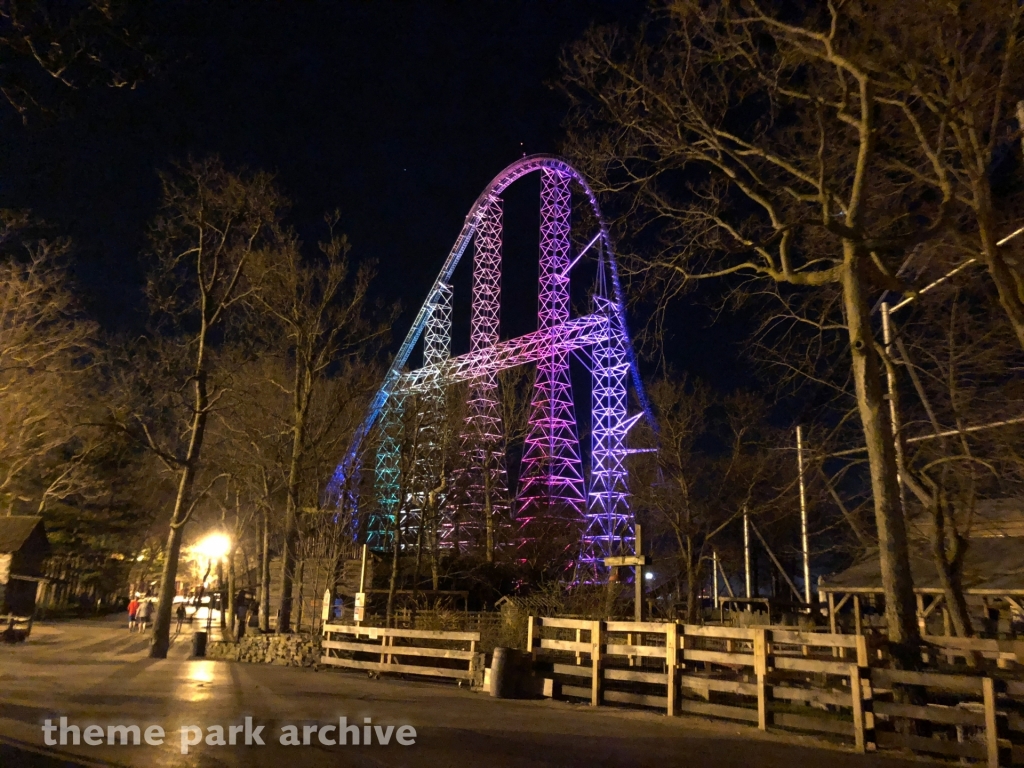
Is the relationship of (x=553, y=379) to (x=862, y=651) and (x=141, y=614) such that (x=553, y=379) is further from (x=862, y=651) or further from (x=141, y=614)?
(x=862, y=651)

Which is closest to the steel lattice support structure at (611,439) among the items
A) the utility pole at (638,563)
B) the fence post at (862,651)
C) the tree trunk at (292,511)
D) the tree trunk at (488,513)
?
the tree trunk at (488,513)

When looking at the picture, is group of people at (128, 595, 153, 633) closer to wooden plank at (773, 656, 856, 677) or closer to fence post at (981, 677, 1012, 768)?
wooden plank at (773, 656, 856, 677)

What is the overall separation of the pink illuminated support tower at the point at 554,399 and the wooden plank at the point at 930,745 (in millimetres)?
25513

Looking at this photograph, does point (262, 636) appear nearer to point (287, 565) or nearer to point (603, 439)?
point (287, 565)

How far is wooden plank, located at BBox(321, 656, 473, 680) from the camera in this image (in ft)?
40.3

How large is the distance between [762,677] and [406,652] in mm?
6852

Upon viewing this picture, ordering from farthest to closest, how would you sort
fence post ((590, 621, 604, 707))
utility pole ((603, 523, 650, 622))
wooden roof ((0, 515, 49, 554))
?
wooden roof ((0, 515, 49, 554)), utility pole ((603, 523, 650, 622)), fence post ((590, 621, 604, 707))

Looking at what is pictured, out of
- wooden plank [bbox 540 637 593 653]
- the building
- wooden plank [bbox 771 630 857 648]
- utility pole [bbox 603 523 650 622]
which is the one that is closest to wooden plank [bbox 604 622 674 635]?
wooden plank [bbox 540 637 593 653]

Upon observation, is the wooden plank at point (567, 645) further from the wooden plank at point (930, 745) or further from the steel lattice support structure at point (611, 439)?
the steel lattice support structure at point (611, 439)

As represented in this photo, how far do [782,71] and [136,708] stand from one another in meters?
11.7

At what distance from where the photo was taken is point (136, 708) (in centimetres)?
841

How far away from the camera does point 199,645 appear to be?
57.7ft

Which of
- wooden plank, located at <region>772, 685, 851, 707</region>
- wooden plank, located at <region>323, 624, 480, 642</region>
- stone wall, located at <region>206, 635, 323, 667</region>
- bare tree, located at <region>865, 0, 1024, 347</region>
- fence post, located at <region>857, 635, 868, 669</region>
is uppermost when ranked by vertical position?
bare tree, located at <region>865, 0, 1024, 347</region>

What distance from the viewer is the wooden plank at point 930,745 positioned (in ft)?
22.2
